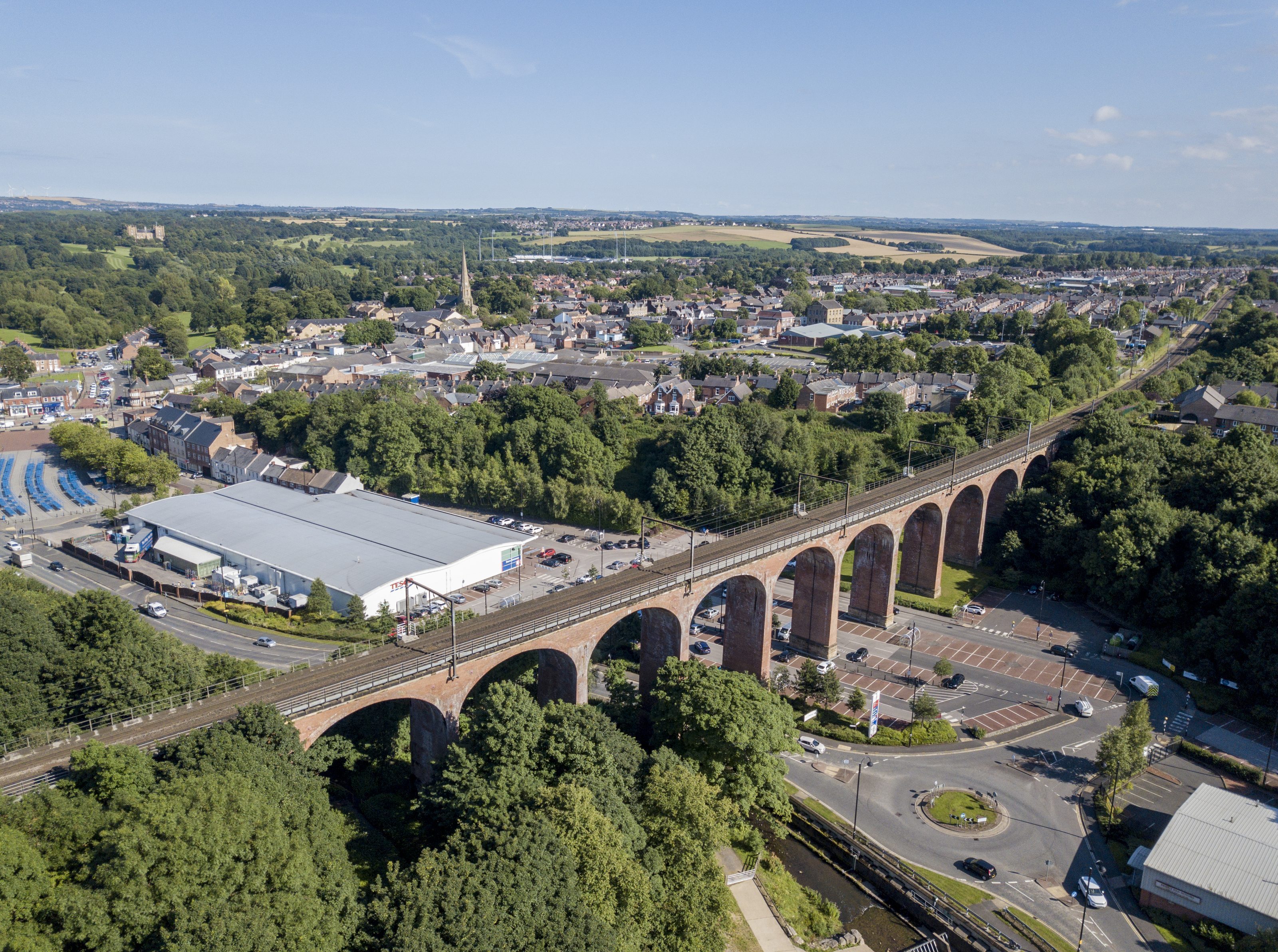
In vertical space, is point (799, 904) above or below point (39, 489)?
below

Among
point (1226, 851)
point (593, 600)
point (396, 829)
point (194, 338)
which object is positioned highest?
point (593, 600)

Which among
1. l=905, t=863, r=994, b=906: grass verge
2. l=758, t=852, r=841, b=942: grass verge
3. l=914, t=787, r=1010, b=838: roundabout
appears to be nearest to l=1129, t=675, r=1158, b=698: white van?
l=914, t=787, r=1010, b=838: roundabout

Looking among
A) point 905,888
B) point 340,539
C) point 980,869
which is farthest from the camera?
point 340,539

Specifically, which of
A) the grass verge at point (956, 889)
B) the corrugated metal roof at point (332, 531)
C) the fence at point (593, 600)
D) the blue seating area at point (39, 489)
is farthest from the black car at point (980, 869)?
the blue seating area at point (39, 489)

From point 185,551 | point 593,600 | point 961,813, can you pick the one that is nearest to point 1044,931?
point 961,813

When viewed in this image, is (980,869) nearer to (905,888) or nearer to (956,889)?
(956,889)

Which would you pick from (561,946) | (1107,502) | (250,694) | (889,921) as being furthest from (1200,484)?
(250,694)
